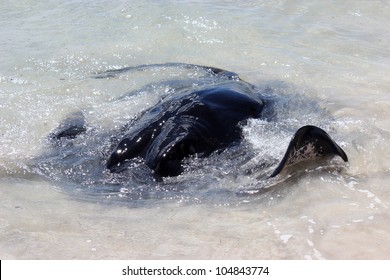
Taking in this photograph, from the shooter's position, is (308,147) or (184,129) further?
(184,129)

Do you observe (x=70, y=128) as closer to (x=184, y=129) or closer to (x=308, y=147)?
(x=184, y=129)

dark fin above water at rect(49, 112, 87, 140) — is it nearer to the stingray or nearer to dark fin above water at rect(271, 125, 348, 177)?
the stingray

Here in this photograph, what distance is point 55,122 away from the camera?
17.7ft

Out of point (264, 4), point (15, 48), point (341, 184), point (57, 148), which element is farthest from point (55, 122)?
point (264, 4)

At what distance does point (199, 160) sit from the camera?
402 centimetres

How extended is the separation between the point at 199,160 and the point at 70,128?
1.63 meters

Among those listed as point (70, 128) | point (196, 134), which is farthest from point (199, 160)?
point (70, 128)

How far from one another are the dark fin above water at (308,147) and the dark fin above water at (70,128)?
216 centimetres

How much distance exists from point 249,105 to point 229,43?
2962mm

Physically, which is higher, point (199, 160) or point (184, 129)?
point (184, 129)

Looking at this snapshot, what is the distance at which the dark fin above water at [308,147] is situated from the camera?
3.46 m

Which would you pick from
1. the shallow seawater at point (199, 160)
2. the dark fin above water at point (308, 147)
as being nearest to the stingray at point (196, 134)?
the dark fin above water at point (308, 147)

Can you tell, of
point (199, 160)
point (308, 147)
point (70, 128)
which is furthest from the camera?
point (70, 128)

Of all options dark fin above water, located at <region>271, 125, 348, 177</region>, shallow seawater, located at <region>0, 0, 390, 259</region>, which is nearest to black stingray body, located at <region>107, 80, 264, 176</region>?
shallow seawater, located at <region>0, 0, 390, 259</region>
